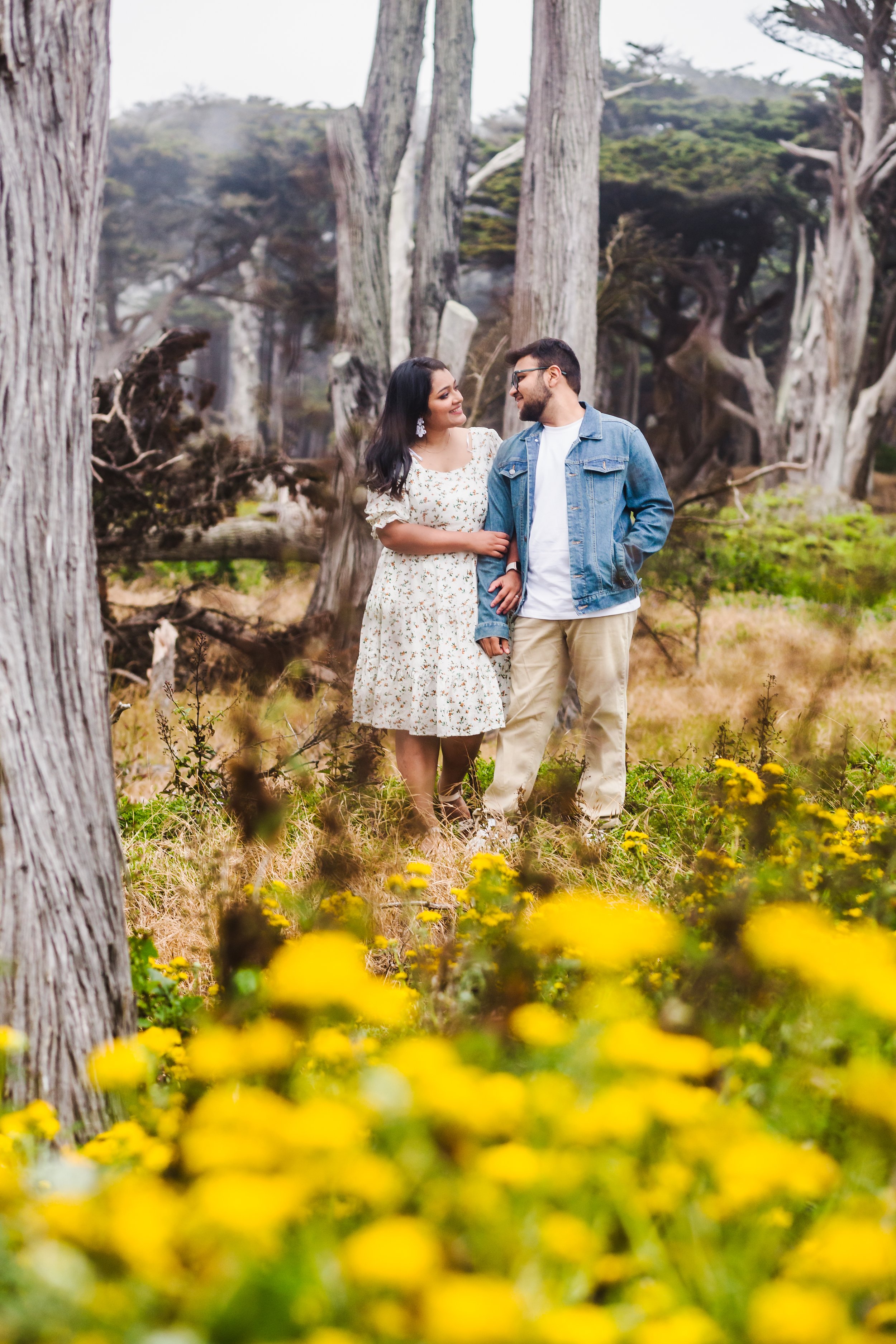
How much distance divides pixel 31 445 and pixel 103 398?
4449 millimetres

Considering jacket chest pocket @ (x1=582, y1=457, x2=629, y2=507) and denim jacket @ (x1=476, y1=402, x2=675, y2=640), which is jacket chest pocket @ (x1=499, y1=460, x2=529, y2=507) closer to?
denim jacket @ (x1=476, y1=402, x2=675, y2=640)

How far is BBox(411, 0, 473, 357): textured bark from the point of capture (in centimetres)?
689

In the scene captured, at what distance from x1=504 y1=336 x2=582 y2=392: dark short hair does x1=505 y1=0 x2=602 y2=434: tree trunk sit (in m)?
1.43

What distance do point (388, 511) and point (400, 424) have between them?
0.30m

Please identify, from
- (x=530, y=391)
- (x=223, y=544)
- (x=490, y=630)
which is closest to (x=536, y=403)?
(x=530, y=391)

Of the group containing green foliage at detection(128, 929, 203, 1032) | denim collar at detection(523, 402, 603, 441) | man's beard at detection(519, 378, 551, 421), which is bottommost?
green foliage at detection(128, 929, 203, 1032)

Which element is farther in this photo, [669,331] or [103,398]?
[669,331]

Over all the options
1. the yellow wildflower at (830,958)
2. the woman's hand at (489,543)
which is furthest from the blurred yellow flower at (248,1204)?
the woman's hand at (489,543)

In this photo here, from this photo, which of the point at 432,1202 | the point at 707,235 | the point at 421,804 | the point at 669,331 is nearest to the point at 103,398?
the point at 421,804

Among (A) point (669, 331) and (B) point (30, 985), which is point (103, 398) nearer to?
(B) point (30, 985)

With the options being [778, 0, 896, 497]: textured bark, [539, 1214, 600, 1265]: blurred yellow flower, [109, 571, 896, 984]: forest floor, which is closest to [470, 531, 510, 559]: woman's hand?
[109, 571, 896, 984]: forest floor

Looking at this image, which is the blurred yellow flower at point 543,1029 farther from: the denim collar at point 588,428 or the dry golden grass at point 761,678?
the dry golden grass at point 761,678

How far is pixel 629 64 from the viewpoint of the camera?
20.3 meters

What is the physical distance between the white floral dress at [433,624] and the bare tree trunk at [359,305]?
2.16 m
